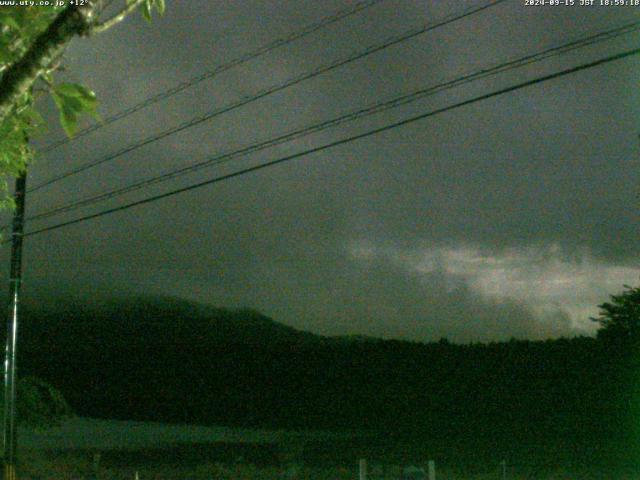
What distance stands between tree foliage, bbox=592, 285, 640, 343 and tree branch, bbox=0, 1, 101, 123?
30159 millimetres

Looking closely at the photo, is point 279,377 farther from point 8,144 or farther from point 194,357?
point 8,144

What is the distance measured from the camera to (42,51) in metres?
3.99

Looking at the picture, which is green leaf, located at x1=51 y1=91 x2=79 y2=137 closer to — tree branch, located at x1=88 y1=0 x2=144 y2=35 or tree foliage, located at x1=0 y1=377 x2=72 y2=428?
tree branch, located at x1=88 y1=0 x2=144 y2=35

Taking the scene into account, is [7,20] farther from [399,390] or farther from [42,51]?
[399,390]

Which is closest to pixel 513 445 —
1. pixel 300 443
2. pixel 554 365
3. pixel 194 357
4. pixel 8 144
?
pixel 300 443

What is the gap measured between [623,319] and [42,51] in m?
34.2

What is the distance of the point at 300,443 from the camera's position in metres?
40.5

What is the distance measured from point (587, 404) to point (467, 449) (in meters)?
10.9

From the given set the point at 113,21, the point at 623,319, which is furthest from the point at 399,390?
the point at 113,21

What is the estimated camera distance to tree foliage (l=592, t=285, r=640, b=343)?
108 feet

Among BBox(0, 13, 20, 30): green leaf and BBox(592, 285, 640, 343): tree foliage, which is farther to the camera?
BBox(592, 285, 640, 343): tree foliage

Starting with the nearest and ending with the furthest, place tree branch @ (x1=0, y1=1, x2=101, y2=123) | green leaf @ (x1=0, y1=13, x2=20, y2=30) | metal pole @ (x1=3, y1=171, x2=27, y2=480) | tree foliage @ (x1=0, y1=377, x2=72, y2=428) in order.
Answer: green leaf @ (x1=0, y1=13, x2=20, y2=30) → tree branch @ (x1=0, y1=1, x2=101, y2=123) → metal pole @ (x1=3, y1=171, x2=27, y2=480) → tree foliage @ (x1=0, y1=377, x2=72, y2=428)

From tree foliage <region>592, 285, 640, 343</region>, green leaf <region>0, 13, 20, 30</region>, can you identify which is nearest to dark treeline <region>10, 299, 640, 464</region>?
tree foliage <region>592, 285, 640, 343</region>

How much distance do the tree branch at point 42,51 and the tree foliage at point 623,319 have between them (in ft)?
98.9
